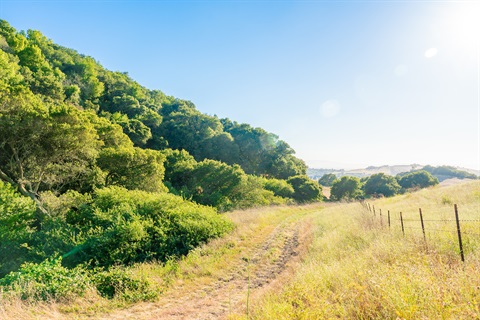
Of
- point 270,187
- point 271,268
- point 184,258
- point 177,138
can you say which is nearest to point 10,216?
point 184,258

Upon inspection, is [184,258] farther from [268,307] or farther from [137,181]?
[137,181]

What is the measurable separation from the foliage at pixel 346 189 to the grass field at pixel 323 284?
53742 mm

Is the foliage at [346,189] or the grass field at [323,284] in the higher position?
the grass field at [323,284]

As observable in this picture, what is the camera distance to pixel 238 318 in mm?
5230

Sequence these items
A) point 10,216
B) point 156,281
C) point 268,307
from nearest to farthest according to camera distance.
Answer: point 268,307, point 156,281, point 10,216

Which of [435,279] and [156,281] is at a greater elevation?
[435,279]

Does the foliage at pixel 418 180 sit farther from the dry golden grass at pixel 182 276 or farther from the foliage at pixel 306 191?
the dry golden grass at pixel 182 276

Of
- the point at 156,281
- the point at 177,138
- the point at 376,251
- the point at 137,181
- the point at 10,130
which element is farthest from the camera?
the point at 177,138

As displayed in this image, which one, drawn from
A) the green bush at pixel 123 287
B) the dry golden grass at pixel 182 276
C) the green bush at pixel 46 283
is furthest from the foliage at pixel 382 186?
the green bush at pixel 46 283

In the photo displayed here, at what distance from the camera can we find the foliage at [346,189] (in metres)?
60.9

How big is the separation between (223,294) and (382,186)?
72.0m

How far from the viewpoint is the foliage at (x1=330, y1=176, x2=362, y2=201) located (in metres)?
60.9

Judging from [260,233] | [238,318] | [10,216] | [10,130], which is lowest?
[260,233]

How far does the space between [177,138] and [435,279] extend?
56468 millimetres
